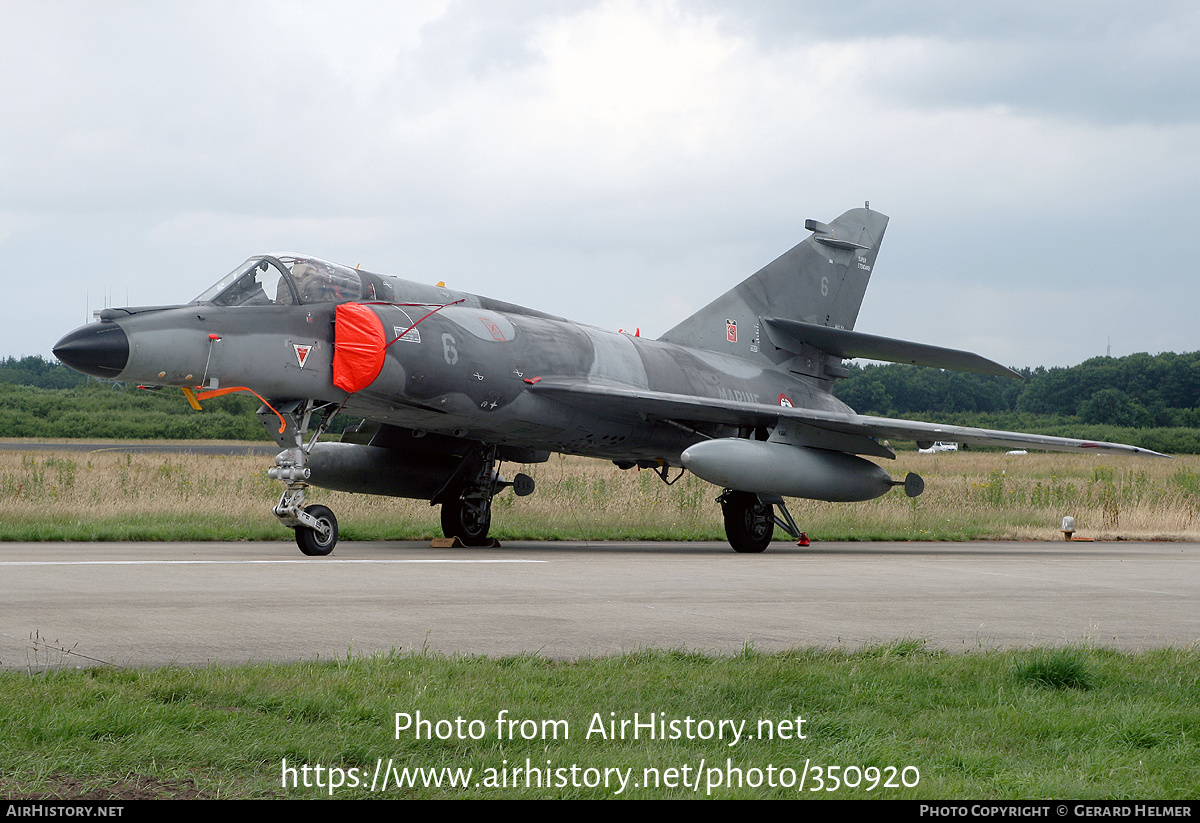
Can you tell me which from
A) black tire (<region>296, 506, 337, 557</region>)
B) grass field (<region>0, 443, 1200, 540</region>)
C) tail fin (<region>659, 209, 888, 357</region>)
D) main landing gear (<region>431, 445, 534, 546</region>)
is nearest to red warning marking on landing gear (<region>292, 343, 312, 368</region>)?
black tire (<region>296, 506, 337, 557</region>)

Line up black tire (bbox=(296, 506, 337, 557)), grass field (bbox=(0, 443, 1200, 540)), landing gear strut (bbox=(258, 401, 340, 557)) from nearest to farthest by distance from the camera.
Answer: landing gear strut (bbox=(258, 401, 340, 557)), black tire (bbox=(296, 506, 337, 557)), grass field (bbox=(0, 443, 1200, 540))

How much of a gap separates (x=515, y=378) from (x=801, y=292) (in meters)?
6.33

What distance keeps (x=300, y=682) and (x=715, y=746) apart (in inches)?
69.3

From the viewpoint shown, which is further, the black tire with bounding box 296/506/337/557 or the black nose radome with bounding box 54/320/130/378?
the black tire with bounding box 296/506/337/557

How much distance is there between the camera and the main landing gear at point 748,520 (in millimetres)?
15219

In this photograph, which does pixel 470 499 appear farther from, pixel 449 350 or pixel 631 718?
pixel 631 718

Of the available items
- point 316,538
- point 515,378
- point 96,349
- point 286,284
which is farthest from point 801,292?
point 96,349

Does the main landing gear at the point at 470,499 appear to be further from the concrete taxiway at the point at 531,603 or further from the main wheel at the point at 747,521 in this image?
the main wheel at the point at 747,521

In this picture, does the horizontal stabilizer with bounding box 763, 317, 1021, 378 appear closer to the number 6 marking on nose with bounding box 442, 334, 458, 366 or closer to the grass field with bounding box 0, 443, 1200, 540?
the grass field with bounding box 0, 443, 1200, 540

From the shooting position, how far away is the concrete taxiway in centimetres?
613

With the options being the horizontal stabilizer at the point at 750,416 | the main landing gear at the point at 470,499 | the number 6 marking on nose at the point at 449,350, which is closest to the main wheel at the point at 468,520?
the main landing gear at the point at 470,499

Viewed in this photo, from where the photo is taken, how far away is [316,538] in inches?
467

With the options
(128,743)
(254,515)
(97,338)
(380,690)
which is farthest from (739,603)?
(254,515)

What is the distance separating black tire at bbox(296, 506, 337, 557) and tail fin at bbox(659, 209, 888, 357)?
6.93m
